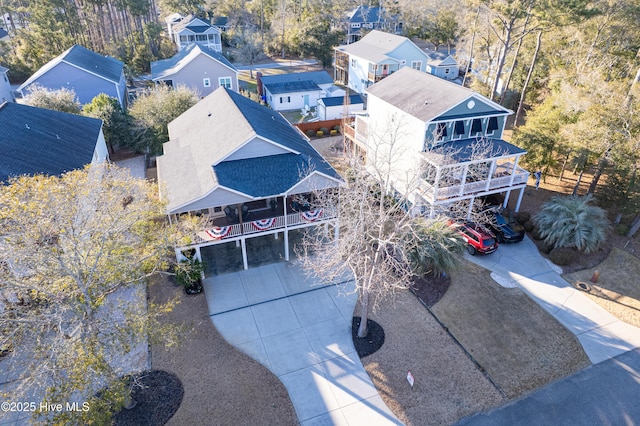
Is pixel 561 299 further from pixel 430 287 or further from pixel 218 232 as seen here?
pixel 218 232

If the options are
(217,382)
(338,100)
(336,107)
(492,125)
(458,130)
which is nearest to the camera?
(217,382)

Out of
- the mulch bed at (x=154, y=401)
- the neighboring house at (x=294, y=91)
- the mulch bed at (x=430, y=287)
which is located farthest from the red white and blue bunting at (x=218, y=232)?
the neighboring house at (x=294, y=91)

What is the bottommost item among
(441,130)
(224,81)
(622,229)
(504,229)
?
(622,229)

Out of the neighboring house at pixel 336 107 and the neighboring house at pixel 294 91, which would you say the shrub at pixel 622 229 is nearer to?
the neighboring house at pixel 336 107

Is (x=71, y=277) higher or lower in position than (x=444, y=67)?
higher

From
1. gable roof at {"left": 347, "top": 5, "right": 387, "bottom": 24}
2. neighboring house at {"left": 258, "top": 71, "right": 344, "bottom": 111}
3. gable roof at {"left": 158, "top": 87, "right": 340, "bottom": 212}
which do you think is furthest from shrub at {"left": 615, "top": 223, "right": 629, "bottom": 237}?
gable roof at {"left": 347, "top": 5, "right": 387, "bottom": 24}

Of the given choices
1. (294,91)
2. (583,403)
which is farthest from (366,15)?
(583,403)

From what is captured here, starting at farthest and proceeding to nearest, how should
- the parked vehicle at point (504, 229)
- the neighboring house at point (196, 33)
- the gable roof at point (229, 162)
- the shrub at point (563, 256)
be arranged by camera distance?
the neighboring house at point (196, 33) < the parked vehicle at point (504, 229) < the shrub at point (563, 256) < the gable roof at point (229, 162)

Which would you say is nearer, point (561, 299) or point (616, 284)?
point (561, 299)
